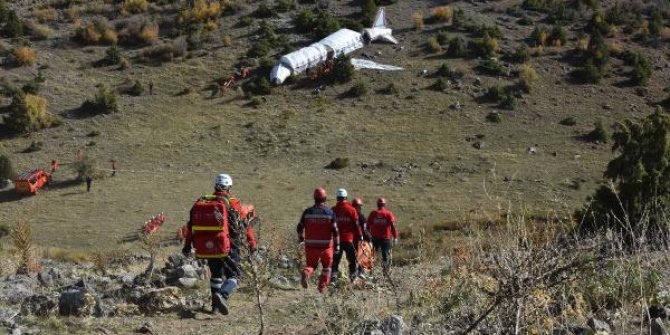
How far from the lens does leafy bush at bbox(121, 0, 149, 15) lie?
143 ft

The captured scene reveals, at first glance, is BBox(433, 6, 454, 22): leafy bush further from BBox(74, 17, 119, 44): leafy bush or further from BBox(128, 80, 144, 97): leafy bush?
BBox(74, 17, 119, 44): leafy bush

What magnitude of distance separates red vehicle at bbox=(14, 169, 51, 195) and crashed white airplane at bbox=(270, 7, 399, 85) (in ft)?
42.1

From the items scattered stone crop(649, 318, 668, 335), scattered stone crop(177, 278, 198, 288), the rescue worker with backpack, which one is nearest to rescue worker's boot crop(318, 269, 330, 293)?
the rescue worker with backpack

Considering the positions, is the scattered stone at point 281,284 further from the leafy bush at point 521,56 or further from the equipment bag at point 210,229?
the leafy bush at point 521,56

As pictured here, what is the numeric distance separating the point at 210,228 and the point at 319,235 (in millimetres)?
1834

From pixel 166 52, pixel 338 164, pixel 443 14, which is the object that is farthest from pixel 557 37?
pixel 166 52

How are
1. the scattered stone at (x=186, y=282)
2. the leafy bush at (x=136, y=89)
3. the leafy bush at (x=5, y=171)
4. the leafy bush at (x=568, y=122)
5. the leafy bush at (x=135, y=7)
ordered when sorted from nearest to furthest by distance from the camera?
the scattered stone at (x=186, y=282)
the leafy bush at (x=5, y=171)
the leafy bush at (x=568, y=122)
the leafy bush at (x=136, y=89)
the leafy bush at (x=135, y=7)

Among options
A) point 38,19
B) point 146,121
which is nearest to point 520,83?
point 146,121

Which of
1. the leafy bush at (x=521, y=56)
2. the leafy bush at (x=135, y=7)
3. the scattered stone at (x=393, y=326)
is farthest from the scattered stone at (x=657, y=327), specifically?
the leafy bush at (x=135, y=7)

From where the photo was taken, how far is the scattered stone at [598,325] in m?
4.84

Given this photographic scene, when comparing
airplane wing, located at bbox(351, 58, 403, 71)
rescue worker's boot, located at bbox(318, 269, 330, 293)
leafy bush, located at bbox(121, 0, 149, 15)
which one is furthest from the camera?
leafy bush, located at bbox(121, 0, 149, 15)

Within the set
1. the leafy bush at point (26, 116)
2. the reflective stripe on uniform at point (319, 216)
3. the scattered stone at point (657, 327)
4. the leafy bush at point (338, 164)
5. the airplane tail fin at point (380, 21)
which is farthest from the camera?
the airplane tail fin at point (380, 21)

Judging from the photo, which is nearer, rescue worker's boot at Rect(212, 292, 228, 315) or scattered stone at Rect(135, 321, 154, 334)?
scattered stone at Rect(135, 321, 154, 334)

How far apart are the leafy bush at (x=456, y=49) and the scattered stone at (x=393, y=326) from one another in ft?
110
